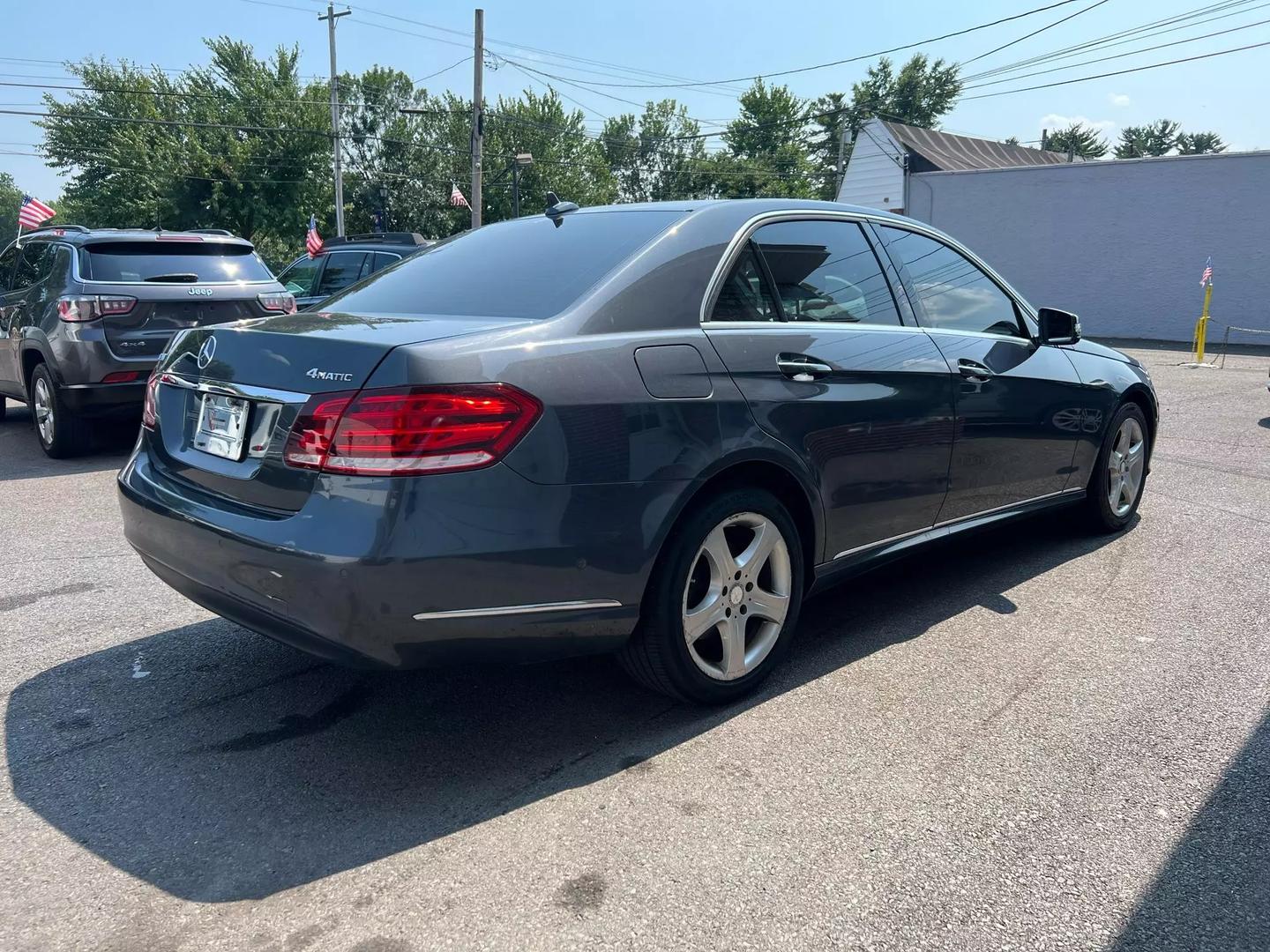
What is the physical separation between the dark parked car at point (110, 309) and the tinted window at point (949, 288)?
5628 millimetres

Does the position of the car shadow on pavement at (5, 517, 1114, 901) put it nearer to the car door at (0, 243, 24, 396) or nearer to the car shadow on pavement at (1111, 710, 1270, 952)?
the car shadow on pavement at (1111, 710, 1270, 952)

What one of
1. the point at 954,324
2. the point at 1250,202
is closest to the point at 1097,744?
the point at 954,324

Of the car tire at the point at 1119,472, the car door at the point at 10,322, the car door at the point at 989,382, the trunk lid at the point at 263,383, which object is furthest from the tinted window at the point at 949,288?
the car door at the point at 10,322

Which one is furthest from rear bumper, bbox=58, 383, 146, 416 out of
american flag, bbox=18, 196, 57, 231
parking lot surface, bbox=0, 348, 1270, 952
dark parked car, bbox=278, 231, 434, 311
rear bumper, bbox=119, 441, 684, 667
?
american flag, bbox=18, 196, 57, 231

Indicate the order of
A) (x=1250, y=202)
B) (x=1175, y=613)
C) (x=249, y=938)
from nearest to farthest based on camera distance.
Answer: (x=249, y=938) → (x=1175, y=613) → (x=1250, y=202)

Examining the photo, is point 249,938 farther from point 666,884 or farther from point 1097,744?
point 1097,744

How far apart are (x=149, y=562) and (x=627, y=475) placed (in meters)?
1.63

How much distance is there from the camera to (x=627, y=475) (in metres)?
2.80

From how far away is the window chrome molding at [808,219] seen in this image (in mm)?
3227

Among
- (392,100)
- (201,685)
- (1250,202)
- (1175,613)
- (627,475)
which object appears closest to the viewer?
(627,475)

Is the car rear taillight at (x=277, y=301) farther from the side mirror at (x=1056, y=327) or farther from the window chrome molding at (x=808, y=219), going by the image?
the side mirror at (x=1056, y=327)

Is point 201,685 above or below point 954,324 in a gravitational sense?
below

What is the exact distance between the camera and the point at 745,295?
3.34 meters

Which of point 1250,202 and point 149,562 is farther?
point 1250,202
